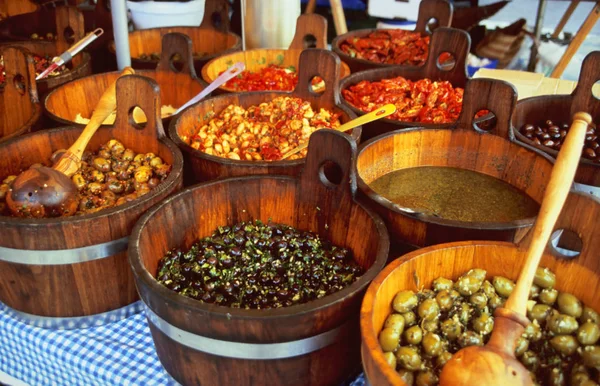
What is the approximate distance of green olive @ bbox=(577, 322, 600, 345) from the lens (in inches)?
56.3

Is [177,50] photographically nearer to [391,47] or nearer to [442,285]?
[391,47]

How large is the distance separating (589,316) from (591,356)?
0.15 metres

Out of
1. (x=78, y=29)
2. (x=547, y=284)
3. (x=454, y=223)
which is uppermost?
(x=78, y=29)

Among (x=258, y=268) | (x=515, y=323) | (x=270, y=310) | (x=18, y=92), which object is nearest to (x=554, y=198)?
(x=515, y=323)

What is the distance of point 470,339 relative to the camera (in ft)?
4.68

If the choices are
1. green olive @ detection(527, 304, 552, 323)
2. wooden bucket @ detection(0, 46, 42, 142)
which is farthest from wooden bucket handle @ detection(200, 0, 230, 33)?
green olive @ detection(527, 304, 552, 323)

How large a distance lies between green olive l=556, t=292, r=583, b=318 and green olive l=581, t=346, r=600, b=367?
131 millimetres

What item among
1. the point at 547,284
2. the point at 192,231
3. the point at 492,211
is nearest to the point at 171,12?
the point at 192,231

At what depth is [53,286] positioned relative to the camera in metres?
1.81

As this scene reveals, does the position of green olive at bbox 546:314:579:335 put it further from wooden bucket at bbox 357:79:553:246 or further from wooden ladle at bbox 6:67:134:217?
wooden ladle at bbox 6:67:134:217

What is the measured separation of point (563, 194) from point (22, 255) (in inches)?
64.9

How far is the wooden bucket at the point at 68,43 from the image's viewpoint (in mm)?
3193

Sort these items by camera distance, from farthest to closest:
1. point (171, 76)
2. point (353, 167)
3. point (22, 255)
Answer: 1. point (171, 76)
2. point (353, 167)
3. point (22, 255)

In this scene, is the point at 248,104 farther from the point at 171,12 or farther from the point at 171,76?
the point at 171,12
